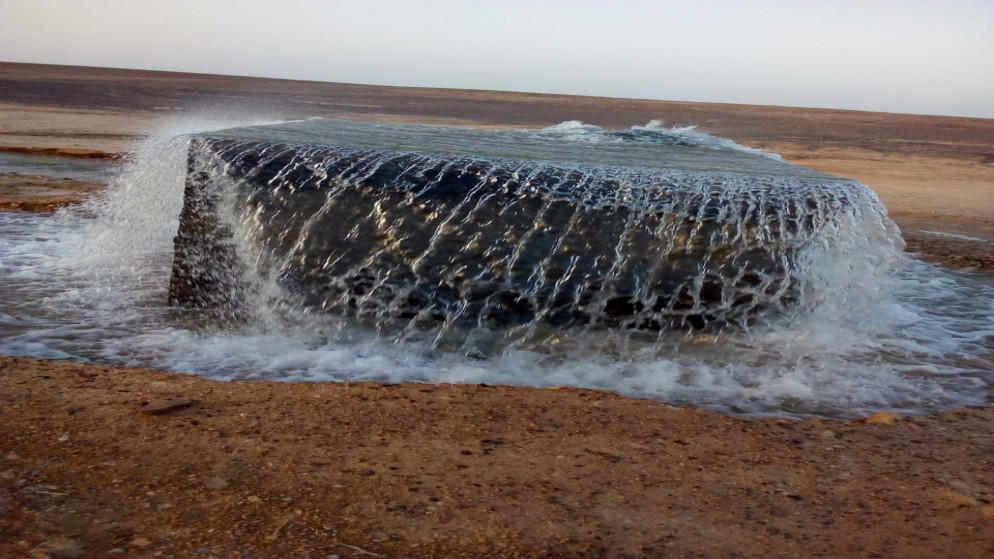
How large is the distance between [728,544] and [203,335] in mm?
2862

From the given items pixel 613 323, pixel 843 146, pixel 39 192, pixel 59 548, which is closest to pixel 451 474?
pixel 59 548

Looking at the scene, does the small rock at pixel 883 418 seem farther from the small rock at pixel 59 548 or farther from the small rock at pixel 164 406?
the small rock at pixel 59 548

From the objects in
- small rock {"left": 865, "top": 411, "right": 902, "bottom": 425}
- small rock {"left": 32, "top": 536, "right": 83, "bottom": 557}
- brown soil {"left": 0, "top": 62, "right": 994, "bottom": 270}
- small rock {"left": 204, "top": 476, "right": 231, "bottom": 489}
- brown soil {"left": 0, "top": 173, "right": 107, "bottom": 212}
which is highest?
brown soil {"left": 0, "top": 62, "right": 994, "bottom": 270}

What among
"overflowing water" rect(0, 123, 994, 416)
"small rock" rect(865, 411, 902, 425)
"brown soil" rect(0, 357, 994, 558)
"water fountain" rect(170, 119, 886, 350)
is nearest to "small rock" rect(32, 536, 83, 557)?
"brown soil" rect(0, 357, 994, 558)

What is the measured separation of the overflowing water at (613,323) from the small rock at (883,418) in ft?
0.51

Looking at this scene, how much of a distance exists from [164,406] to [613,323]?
7.57 ft

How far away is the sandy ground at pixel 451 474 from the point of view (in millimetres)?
2213

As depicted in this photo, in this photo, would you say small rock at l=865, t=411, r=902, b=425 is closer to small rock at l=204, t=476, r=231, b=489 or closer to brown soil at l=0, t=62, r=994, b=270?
small rock at l=204, t=476, r=231, b=489

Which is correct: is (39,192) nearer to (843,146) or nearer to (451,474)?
A: (451,474)

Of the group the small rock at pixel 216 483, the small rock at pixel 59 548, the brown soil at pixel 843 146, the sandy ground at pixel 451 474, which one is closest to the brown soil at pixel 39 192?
the brown soil at pixel 843 146

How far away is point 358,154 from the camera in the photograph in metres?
4.96

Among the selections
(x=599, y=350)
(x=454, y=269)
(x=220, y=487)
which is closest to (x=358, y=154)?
(x=454, y=269)

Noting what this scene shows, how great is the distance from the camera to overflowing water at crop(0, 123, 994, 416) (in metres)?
3.82

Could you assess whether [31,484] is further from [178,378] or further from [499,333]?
[499,333]
